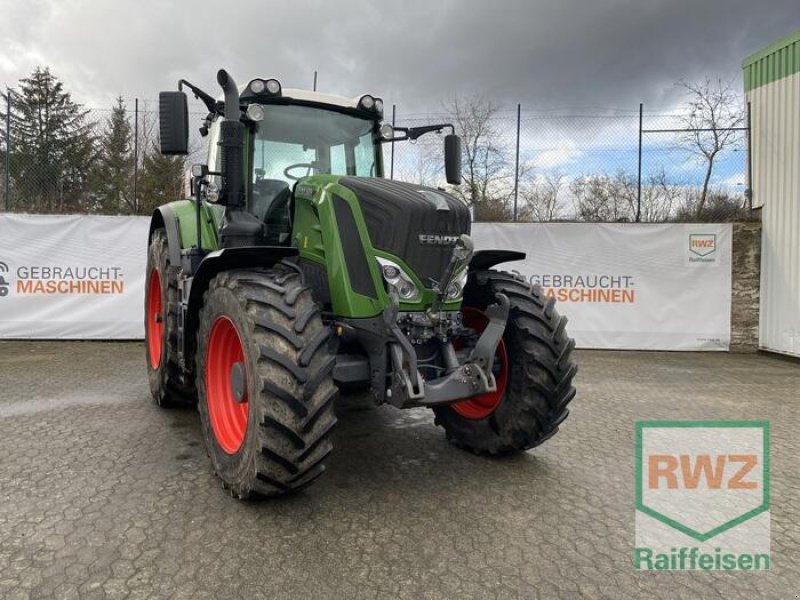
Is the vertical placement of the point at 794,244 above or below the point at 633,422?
above

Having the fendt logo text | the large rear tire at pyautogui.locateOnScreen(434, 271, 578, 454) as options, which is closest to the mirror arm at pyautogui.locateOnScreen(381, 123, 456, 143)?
the large rear tire at pyautogui.locateOnScreen(434, 271, 578, 454)

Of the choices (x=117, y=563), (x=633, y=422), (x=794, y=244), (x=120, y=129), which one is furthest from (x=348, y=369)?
(x=120, y=129)

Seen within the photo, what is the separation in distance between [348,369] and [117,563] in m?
1.44

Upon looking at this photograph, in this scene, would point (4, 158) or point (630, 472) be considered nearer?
point (630, 472)

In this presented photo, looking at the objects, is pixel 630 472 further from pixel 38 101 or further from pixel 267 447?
pixel 38 101

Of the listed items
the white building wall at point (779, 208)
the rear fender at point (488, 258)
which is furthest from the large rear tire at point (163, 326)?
the white building wall at point (779, 208)

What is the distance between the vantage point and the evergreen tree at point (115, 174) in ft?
39.5

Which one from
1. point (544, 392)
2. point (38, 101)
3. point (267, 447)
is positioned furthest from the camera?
point (38, 101)

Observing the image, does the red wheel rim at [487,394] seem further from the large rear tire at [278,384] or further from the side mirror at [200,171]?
the side mirror at [200,171]

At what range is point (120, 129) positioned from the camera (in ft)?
38.7

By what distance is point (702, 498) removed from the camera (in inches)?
136

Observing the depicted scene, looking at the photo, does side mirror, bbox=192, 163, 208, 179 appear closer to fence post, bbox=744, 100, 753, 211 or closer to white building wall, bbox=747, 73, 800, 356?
white building wall, bbox=747, 73, 800, 356

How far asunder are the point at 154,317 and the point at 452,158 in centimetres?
357

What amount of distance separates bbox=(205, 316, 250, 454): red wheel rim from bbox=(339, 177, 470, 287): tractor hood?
3.55 ft
